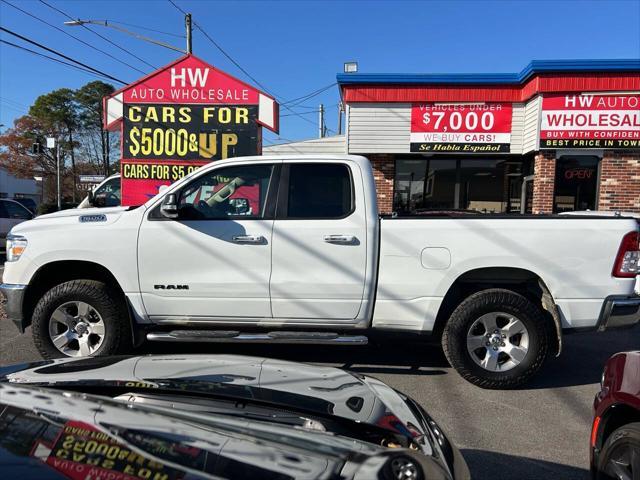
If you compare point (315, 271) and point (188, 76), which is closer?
point (315, 271)

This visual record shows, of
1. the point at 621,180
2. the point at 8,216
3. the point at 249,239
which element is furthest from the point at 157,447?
the point at 8,216

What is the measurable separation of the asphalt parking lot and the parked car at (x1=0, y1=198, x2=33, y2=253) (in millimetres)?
8402

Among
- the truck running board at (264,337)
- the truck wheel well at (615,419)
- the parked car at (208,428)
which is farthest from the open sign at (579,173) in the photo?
the parked car at (208,428)

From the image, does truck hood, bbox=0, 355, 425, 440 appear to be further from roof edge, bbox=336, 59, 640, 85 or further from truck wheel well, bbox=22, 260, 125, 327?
roof edge, bbox=336, 59, 640, 85

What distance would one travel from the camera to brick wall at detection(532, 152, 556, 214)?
39.3 ft

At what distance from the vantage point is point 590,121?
462 inches

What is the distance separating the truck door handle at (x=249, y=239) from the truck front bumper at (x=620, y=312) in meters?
3.12

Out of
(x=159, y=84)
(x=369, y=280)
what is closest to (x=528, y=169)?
(x=159, y=84)

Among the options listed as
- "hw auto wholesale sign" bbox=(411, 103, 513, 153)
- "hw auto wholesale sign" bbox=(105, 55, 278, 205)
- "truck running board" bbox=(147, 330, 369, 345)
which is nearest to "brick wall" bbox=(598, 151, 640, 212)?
"hw auto wholesale sign" bbox=(411, 103, 513, 153)

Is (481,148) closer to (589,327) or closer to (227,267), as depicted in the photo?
(589,327)

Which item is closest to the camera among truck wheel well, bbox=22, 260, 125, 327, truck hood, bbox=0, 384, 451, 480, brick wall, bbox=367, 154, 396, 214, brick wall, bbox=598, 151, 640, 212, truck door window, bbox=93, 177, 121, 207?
truck hood, bbox=0, 384, 451, 480

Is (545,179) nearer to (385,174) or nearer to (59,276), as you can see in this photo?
(385,174)

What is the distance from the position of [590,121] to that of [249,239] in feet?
34.0

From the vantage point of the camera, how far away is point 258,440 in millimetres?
1663
